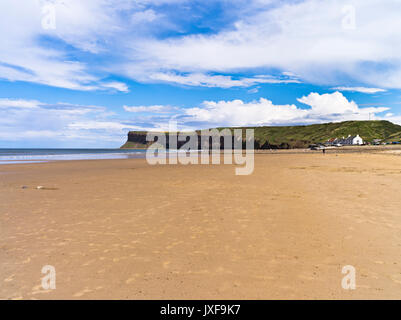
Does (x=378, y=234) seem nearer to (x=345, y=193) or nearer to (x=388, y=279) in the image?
(x=388, y=279)

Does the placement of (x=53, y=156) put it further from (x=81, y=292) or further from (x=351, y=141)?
(x=351, y=141)

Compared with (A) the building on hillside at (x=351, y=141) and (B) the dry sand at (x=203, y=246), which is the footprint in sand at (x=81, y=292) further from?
(A) the building on hillside at (x=351, y=141)

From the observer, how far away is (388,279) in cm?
485

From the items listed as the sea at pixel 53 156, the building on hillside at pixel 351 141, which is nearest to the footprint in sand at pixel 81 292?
the sea at pixel 53 156

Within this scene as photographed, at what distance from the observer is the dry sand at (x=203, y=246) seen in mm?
4684

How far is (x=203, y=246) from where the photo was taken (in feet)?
21.7

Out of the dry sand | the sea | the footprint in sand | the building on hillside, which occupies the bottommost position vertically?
the footprint in sand

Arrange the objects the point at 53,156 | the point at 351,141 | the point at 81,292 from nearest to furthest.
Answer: the point at 81,292 → the point at 53,156 → the point at 351,141

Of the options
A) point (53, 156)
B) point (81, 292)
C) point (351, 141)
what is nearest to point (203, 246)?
point (81, 292)

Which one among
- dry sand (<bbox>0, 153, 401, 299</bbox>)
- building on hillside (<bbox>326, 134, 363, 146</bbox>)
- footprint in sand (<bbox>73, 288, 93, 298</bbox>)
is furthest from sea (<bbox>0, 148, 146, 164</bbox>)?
building on hillside (<bbox>326, 134, 363, 146</bbox>)

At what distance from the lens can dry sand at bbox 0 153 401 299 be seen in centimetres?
468

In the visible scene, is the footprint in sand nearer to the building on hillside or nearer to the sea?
the sea

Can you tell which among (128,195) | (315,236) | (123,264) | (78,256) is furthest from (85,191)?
(315,236)

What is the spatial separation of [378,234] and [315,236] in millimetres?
1747
